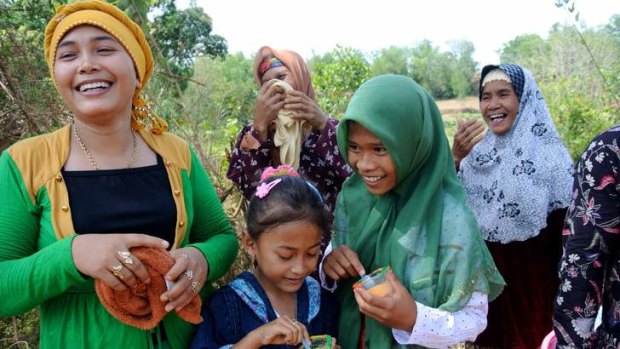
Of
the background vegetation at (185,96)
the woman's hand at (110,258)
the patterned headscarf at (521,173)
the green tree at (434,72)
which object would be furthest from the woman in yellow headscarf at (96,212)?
the green tree at (434,72)

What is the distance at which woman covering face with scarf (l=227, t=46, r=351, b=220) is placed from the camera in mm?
2457

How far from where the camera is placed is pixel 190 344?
169 centimetres

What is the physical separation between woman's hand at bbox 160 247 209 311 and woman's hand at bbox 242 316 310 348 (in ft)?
0.69

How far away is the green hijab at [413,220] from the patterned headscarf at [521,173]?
4.63ft

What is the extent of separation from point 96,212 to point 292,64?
1.42 m

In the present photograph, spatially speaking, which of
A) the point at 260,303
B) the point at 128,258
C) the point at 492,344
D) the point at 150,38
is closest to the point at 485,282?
the point at 260,303

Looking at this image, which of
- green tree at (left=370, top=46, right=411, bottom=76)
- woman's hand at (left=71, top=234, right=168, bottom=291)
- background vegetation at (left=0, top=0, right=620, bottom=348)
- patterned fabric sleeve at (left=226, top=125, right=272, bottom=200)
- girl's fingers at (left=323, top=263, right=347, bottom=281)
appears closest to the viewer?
woman's hand at (left=71, top=234, right=168, bottom=291)

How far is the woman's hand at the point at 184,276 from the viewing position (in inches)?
58.4

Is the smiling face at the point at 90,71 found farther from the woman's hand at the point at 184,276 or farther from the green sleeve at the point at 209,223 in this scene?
the woman's hand at the point at 184,276

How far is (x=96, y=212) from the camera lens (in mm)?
1499

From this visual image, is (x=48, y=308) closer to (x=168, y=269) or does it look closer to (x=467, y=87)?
(x=168, y=269)

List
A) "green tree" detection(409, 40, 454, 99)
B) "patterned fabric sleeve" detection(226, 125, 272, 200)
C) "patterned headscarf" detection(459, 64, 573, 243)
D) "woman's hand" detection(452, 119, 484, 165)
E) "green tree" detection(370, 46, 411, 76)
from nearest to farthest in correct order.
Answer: "patterned fabric sleeve" detection(226, 125, 272, 200), "patterned headscarf" detection(459, 64, 573, 243), "woman's hand" detection(452, 119, 484, 165), "green tree" detection(409, 40, 454, 99), "green tree" detection(370, 46, 411, 76)

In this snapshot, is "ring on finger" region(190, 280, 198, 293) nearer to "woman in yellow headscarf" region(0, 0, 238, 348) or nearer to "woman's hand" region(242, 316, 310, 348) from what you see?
"woman in yellow headscarf" region(0, 0, 238, 348)

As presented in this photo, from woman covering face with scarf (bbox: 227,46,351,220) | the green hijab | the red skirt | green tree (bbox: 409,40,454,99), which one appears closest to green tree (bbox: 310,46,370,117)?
the red skirt
